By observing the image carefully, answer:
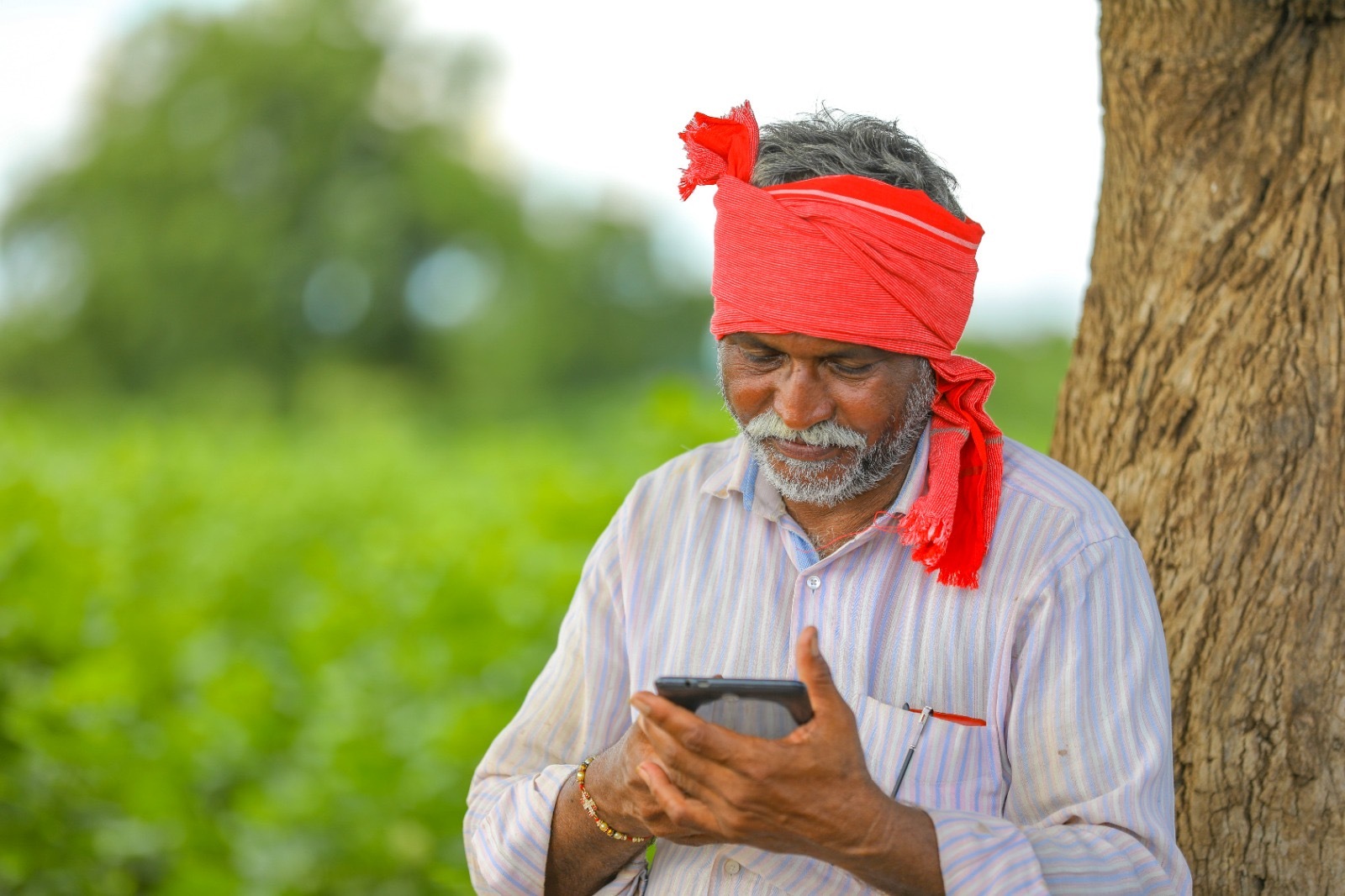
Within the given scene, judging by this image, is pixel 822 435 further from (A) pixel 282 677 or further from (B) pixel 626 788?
(A) pixel 282 677

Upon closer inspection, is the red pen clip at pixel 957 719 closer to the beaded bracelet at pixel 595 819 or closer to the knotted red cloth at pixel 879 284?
the knotted red cloth at pixel 879 284

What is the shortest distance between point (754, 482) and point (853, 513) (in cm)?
20

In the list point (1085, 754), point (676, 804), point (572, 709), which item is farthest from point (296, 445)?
point (1085, 754)

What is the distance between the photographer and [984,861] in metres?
1.89

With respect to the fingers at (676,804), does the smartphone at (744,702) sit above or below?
above

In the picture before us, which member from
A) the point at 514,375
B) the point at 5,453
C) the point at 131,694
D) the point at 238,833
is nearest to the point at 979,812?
the point at 238,833

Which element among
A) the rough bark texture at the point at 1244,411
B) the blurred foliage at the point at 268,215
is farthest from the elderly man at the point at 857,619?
the blurred foliage at the point at 268,215

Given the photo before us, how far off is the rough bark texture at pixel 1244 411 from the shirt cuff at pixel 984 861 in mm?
929

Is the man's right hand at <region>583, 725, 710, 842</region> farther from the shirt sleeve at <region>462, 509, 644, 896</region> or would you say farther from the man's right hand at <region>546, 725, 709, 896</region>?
the shirt sleeve at <region>462, 509, 644, 896</region>

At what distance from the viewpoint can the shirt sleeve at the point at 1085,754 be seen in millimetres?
1917

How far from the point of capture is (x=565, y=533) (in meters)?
4.81

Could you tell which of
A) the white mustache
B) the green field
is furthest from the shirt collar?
the green field

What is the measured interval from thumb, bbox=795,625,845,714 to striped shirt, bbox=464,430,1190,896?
1.02 feet

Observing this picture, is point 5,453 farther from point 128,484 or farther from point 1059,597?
point 1059,597
